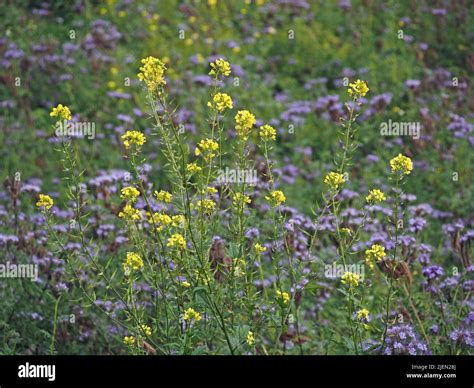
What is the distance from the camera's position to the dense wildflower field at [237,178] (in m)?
3.64

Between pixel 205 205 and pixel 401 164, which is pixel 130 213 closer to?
pixel 205 205

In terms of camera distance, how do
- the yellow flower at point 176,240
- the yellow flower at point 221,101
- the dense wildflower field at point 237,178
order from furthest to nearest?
1. the dense wildflower field at point 237,178
2. the yellow flower at point 221,101
3. the yellow flower at point 176,240

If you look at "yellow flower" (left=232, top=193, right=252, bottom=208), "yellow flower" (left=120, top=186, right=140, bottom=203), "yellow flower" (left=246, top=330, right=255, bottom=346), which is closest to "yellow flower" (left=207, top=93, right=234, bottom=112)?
"yellow flower" (left=232, top=193, right=252, bottom=208)

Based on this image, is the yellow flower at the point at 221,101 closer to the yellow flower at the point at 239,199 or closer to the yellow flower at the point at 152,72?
the yellow flower at the point at 152,72

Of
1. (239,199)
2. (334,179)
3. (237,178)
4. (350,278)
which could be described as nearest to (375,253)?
(350,278)

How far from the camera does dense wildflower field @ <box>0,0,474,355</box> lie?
3.64 metres

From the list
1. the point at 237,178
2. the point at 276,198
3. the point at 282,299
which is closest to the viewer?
the point at 282,299

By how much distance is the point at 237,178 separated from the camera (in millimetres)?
4770

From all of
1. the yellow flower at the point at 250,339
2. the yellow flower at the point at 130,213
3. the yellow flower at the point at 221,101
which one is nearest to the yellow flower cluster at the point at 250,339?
the yellow flower at the point at 250,339

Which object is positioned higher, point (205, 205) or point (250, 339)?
point (205, 205)

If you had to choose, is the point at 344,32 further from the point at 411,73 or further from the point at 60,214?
the point at 60,214

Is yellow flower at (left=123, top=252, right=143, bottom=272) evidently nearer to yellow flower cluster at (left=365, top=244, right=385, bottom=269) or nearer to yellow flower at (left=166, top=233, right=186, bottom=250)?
yellow flower at (left=166, top=233, right=186, bottom=250)

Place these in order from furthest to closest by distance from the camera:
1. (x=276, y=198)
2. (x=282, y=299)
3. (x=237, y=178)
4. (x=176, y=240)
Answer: (x=237, y=178) < (x=276, y=198) < (x=282, y=299) < (x=176, y=240)
